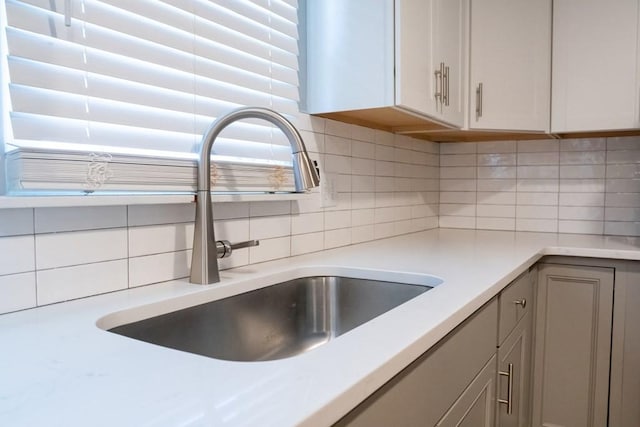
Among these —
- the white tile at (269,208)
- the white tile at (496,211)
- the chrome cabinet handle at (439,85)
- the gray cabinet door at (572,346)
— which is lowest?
the gray cabinet door at (572,346)

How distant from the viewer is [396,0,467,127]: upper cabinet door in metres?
1.49

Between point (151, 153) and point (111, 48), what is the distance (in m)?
0.24

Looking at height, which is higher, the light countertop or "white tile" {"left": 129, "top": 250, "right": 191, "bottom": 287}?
"white tile" {"left": 129, "top": 250, "right": 191, "bottom": 287}

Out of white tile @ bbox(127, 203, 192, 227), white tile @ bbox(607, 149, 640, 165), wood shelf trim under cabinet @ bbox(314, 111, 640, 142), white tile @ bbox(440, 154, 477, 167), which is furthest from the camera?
white tile @ bbox(440, 154, 477, 167)

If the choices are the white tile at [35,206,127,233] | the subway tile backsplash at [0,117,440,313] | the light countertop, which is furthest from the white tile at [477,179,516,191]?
the white tile at [35,206,127,233]

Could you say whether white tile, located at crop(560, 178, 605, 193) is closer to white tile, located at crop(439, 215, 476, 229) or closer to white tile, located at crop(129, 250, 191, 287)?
white tile, located at crop(439, 215, 476, 229)

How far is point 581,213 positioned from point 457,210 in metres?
0.61

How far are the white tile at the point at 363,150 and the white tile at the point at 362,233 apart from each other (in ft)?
0.95

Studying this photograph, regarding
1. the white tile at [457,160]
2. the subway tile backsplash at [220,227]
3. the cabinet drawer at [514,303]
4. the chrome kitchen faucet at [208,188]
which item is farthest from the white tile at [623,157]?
the chrome kitchen faucet at [208,188]

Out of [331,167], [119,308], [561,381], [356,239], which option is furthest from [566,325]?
[119,308]

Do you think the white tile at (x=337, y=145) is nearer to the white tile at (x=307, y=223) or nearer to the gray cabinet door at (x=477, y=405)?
the white tile at (x=307, y=223)

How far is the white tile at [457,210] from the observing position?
2615 millimetres

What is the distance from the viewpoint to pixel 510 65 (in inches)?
84.4

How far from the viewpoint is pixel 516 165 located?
2.49 metres
